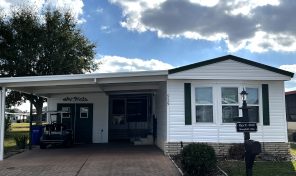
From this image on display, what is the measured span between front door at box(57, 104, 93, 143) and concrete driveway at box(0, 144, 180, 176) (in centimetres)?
567

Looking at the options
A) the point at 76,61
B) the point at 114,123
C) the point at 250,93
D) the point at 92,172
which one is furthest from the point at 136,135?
the point at 92,172

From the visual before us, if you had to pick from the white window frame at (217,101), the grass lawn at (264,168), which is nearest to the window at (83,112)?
the white window frame at (217,101)

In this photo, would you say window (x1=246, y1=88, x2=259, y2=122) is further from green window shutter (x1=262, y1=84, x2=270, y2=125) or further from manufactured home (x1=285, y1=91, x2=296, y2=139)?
manufactured home (x1=285, y1=91, x2=296, y2=139)

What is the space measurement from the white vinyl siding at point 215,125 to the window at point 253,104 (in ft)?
0.44

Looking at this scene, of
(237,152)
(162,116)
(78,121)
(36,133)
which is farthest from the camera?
(78,121)

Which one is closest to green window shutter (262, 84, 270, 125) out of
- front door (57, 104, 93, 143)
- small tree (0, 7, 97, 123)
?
front door (57, 104, 93, 143)

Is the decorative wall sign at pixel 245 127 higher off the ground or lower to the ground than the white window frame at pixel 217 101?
lower

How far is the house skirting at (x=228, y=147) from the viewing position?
42.6ft

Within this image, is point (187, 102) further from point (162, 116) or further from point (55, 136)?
point (55, 136)

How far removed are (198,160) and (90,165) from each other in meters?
3.74

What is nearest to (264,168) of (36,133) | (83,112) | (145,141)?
(145,141)

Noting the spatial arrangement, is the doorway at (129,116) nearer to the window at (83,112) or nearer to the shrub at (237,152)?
the window at (83,112)

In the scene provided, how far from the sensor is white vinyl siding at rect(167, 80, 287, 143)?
13094mm

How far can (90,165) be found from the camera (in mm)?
11188
